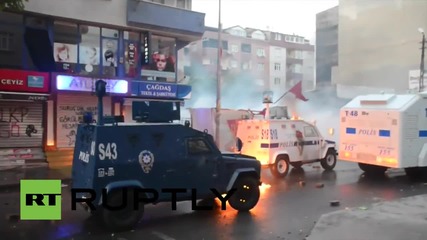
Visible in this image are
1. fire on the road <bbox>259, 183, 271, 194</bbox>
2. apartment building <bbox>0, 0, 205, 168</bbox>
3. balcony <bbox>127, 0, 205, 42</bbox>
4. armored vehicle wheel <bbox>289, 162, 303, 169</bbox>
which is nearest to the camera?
fire on the road <bbox>259, 183, 271, 194</bbox>

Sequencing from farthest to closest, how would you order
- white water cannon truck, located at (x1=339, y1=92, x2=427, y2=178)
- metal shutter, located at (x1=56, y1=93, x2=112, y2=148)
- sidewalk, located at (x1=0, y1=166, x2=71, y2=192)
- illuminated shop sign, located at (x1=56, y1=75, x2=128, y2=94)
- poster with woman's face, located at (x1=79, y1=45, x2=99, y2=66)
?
poster with woman's face, located at (x1=79, y1=45, x2=99, y2=66)
metal shutter, located at (x1=56, y1=93, x2=112, y2=148)
illuminated shop sign, located at (x1=56, y1=75, x2=128, y2=94)
white water cannon truck, located at (x1=339, y1=92, x2=427, y2=178)
sidewalk, located at (x1=0, y1=166, x2=71, y2=192)

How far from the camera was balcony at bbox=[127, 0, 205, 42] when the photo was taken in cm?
1931

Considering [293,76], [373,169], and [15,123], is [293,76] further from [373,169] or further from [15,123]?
[15,123]

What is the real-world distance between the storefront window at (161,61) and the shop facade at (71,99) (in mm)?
1890

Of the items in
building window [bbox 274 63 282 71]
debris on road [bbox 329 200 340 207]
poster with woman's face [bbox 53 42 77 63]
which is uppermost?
building window [bbox 274 63 282 71]

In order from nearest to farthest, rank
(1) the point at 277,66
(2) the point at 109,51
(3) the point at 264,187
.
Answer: (3) the point at 264,187, (2) the point at 109,51, (1) the point at 277,66

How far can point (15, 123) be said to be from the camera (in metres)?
17.0

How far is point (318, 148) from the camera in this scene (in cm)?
1619

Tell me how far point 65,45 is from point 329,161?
39.6 ft

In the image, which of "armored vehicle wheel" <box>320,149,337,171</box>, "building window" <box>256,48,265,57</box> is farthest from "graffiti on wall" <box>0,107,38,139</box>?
"building window" <box>256,48,265,57</box>

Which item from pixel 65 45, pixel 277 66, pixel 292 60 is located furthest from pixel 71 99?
pixel 292 60

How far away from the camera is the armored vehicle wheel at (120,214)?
7598mm

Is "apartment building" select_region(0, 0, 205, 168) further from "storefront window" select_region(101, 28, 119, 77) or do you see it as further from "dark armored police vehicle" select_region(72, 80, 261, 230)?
"dark armored police vehicle" select_region(72, 80, 261, 230)

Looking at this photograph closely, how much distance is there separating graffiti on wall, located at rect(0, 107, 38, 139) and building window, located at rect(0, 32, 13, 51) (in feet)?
8.13
